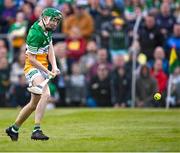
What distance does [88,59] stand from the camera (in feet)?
82.2

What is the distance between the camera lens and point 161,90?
24.1 m

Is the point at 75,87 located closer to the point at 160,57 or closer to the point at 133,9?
the point at 160,57

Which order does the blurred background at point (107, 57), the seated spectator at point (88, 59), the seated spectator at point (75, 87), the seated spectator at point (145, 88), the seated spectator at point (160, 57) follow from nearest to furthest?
the seated spectator at point (145, 88), the seated spectator at point (160, 57), the blurred background at point (107, 57), the seated spectator at point (75, 87), the seated spectator at point (88, 59)

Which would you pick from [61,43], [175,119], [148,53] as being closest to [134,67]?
[148,53]

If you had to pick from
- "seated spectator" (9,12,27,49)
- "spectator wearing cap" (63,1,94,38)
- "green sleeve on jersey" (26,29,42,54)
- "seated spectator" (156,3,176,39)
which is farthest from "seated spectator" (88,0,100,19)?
"green sleeve on jersey" (26,29,42,54)

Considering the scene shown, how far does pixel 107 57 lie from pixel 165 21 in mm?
2306

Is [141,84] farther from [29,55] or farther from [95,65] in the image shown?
[29,55]

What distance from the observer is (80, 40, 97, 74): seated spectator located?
2476 cm

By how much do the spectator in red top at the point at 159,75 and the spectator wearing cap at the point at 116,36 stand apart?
4.62ft

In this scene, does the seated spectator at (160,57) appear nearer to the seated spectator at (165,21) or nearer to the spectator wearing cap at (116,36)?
the seated spectator at (165,21)

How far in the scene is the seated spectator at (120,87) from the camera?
24.3m

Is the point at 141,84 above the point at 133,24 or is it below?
below

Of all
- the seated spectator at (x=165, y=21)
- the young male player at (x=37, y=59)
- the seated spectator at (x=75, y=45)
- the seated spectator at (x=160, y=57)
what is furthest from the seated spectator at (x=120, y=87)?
the young male player at (x=37, y=59)

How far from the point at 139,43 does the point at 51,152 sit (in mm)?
14180
